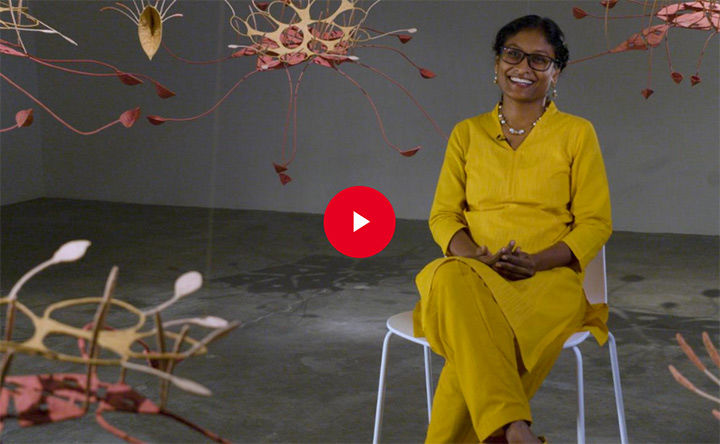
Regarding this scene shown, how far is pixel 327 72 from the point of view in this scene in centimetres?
690

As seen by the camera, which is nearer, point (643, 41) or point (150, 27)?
point (150, 27)

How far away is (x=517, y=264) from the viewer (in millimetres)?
2117

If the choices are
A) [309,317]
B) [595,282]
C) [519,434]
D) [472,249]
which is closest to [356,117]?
[309,317]

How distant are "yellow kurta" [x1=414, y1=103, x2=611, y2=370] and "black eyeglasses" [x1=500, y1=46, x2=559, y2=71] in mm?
130

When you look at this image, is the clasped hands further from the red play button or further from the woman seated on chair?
the red play button

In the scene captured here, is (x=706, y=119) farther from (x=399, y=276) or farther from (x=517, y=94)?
(x=517, y=94)

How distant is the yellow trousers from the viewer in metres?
1.91

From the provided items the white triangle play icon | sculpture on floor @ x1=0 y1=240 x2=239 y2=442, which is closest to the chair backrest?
sculpture on floor @ x1=0 y1=240 x2=239 y2=442

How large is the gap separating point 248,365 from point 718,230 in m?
3.80

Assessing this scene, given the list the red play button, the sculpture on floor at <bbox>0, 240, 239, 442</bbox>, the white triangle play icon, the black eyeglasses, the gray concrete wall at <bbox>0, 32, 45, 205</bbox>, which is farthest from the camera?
the gray concrete wall at <bbox>0, 32, 45, 205</bbox>

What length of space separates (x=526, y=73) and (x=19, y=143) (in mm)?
6195

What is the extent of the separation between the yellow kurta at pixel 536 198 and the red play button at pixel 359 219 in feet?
11.3

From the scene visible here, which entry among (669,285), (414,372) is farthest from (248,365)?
(669,285)

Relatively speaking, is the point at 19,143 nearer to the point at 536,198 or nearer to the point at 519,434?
the point at 536,198
